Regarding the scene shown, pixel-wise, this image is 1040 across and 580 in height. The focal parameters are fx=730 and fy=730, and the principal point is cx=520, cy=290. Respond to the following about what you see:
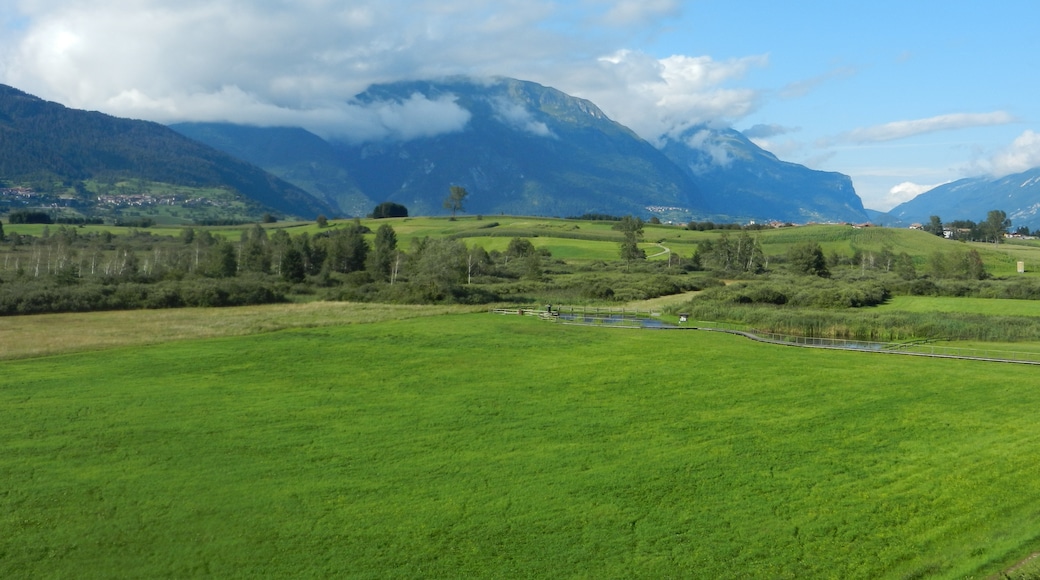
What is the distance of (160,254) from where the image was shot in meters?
A: 120

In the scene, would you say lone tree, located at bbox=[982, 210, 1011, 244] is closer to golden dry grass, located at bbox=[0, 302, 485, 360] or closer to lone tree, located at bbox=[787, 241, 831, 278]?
lone tree, located at bbox=[787, 241, 831, 278]

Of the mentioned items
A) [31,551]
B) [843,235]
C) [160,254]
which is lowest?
[31,551]

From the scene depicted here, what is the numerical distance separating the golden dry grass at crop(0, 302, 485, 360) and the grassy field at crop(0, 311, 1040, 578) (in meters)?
7.74

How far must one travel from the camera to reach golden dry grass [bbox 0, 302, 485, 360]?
50.5 m

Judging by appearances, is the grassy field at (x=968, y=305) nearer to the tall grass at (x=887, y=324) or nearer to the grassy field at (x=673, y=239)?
the tall grass at (x=887, y=324)

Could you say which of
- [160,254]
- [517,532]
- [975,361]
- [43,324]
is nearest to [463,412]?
[517,532]

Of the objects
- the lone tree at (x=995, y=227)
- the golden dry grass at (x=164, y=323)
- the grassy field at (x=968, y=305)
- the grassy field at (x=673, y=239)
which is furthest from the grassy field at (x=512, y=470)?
the lone tree at (x=995, y=227)

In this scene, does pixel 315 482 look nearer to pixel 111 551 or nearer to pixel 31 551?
pixel 111 551

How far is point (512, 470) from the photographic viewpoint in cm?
2561

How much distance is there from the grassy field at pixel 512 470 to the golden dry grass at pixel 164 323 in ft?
25.4

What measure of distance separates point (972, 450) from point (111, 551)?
2992 centimetres

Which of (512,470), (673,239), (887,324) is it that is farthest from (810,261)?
(512,470)

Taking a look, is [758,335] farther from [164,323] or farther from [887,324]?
[164,323]

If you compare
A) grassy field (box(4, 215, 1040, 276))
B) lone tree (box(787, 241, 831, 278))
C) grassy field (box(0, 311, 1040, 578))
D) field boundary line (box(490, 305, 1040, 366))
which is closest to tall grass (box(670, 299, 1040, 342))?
field boundary line (box(490, 305, 1040, 366))
